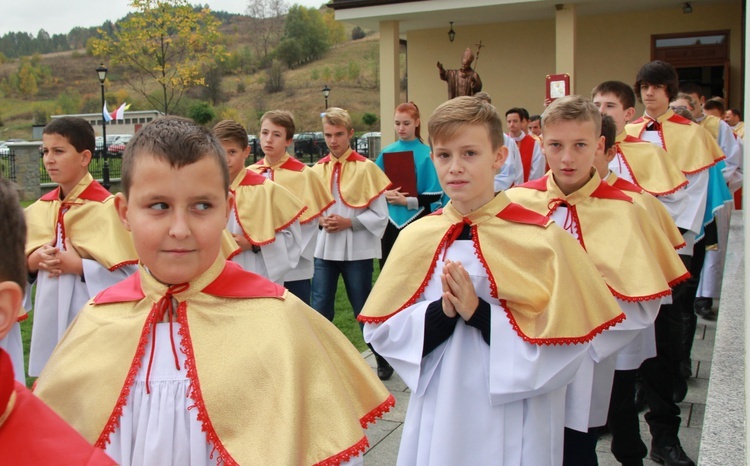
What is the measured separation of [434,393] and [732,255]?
5.06 m

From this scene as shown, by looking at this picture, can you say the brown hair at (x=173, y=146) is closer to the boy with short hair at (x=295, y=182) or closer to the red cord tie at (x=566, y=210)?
the red cord tie at (x=566, y=210)

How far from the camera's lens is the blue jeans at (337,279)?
21.9ft

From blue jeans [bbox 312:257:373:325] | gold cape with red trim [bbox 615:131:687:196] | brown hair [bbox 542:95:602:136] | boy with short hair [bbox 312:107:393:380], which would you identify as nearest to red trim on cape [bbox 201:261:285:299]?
brown hair [bbox 542:95:602:136]

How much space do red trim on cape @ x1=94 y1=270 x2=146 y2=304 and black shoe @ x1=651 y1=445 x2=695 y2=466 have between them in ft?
11.1

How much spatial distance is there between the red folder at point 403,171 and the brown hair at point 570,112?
362 centimetres

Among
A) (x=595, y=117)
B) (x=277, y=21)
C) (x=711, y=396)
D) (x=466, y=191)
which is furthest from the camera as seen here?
(x=277, y=21)

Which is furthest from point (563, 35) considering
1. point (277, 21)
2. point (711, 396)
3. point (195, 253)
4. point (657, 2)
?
point (277, 21)

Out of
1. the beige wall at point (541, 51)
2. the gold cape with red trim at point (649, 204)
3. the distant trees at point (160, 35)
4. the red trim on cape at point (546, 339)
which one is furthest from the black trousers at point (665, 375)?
the distant trees at point (160, 35)

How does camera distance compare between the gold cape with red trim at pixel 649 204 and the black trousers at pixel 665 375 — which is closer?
the gold cape with red trim at pixel 649 204

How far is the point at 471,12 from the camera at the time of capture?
1836cm

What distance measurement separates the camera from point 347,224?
659 cm

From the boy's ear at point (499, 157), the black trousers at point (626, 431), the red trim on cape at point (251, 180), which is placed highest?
the boy's ear at point (499, 157)

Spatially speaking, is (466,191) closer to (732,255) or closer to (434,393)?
(434,393)

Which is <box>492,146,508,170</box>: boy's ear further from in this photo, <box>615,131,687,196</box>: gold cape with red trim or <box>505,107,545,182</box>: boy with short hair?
<box>505,107,545,182</box>: boy with short hair
